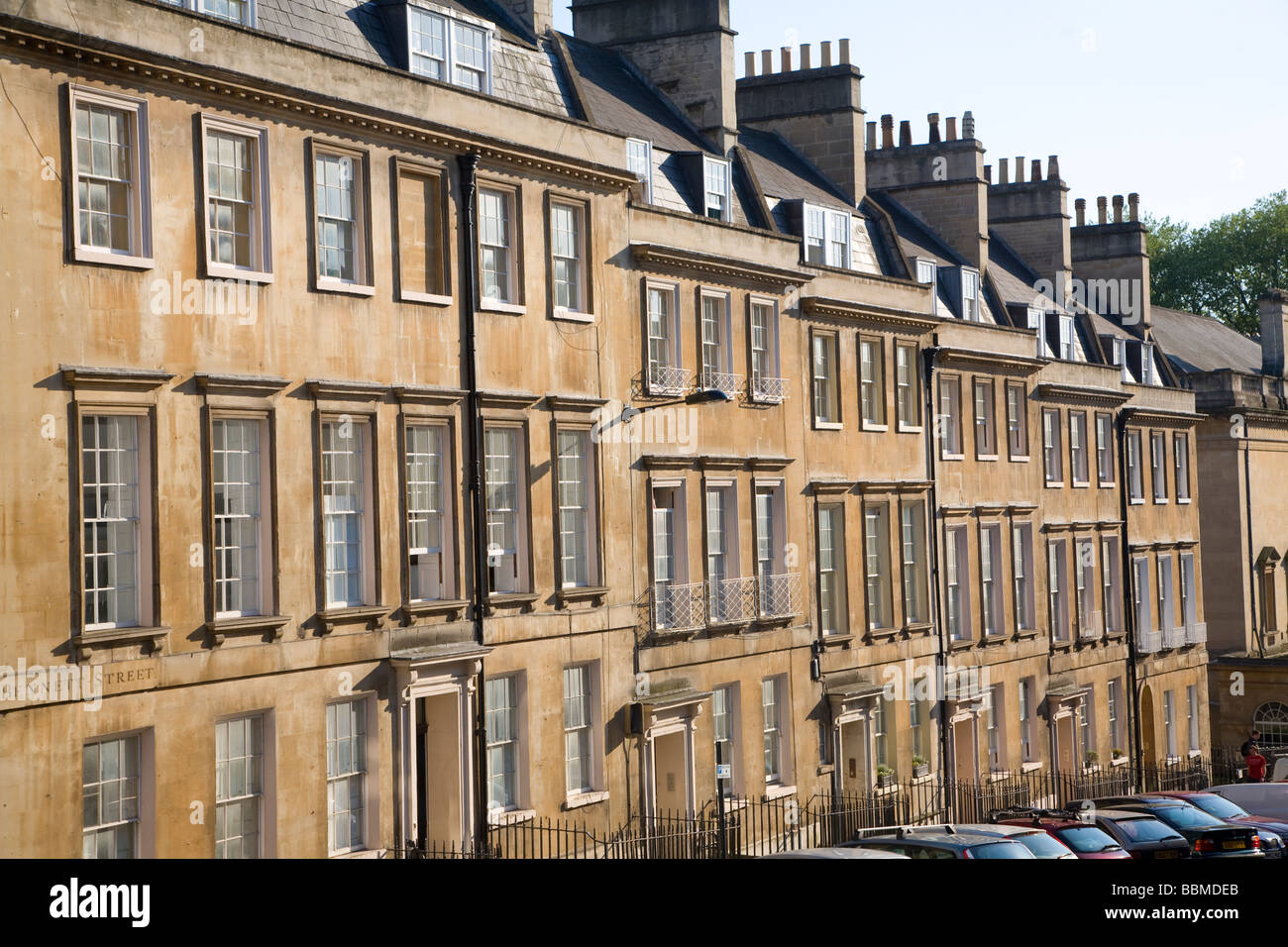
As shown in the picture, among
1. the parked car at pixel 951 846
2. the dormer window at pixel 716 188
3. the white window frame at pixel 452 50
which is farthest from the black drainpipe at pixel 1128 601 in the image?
the white window frame at pixel 452 50

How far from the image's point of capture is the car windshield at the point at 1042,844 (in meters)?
20.9

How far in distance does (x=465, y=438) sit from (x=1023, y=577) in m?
23.1

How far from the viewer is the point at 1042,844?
2142 cm

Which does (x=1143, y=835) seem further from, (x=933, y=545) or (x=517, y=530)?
(x=933, y=545)

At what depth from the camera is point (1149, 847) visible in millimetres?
25094


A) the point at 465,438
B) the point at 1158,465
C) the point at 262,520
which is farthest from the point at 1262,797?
the point at 262,520

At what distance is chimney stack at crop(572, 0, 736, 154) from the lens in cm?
3425

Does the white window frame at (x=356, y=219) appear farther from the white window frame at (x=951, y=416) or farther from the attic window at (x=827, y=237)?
the white window frame at (x=951, y=416)

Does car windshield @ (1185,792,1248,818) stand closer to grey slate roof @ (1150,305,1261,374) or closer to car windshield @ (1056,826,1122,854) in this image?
car windshield @ (1056,826,1122,854)

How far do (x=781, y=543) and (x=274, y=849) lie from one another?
14.2 m

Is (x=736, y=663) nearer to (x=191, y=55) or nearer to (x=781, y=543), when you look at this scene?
(x=781, y=543)

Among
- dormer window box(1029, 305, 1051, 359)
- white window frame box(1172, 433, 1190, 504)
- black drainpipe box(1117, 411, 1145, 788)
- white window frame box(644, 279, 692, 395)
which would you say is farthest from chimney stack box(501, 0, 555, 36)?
white window frame box(1172, 433, 1190, 504)

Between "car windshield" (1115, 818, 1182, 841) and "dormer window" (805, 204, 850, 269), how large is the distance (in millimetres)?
13541
